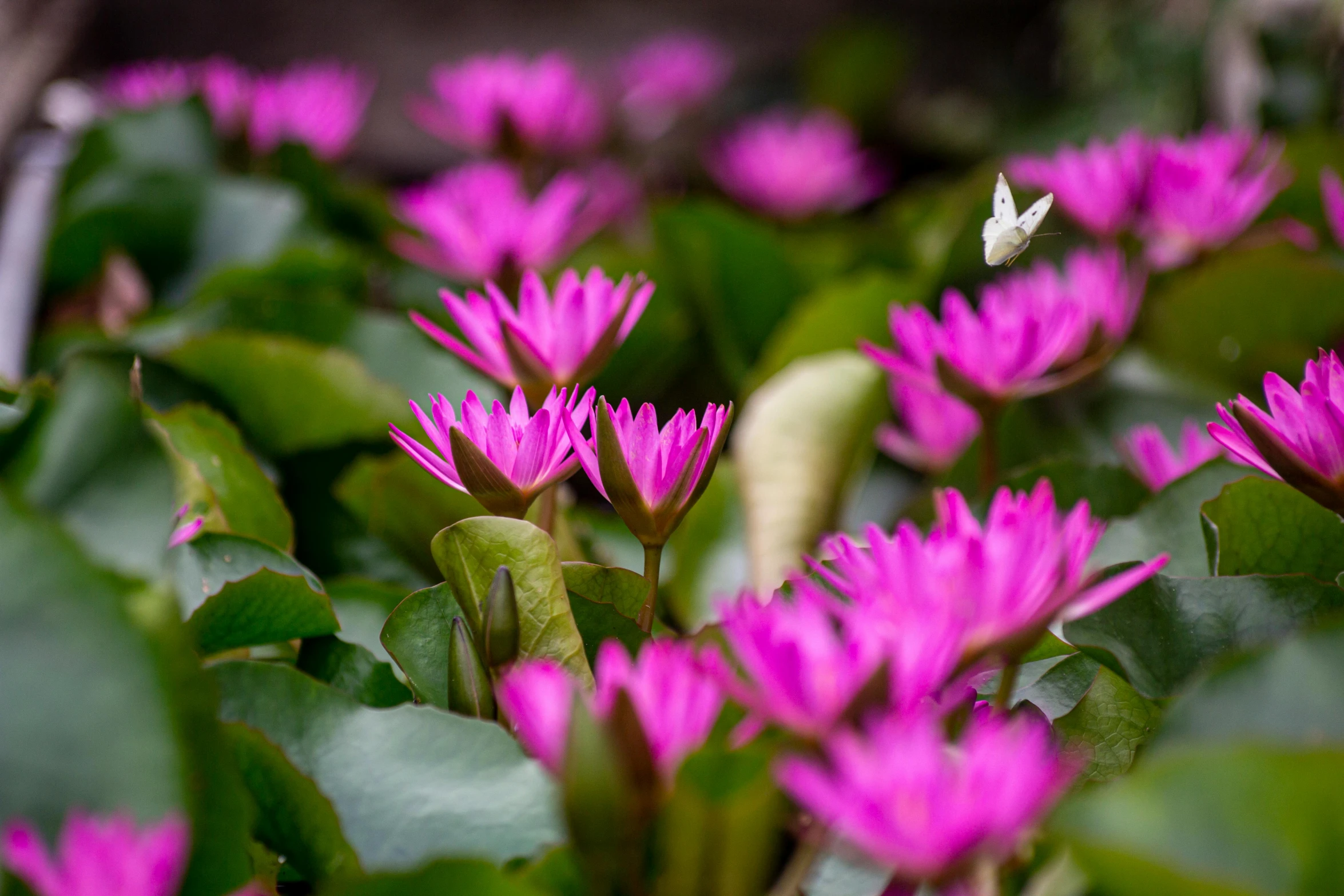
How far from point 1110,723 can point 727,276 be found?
0.56m

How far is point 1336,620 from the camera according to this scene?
0.27 m

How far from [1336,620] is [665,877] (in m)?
0.18

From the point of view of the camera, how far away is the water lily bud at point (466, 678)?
1.11 ft

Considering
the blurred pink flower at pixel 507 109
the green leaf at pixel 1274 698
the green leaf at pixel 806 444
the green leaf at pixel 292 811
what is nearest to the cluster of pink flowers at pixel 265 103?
the blurred pink flower at pixel 507 109

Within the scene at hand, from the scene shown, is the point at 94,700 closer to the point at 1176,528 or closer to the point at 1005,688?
the point at 1005,688

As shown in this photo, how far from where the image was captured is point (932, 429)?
634 millimetres

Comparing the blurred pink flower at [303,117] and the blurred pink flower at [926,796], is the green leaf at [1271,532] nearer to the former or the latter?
the blurred pink flower at [926,796]

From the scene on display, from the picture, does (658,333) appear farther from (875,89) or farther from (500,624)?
(875,89)

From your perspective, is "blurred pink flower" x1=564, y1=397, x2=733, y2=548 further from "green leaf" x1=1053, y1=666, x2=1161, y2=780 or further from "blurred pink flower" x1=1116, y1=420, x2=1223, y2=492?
"blurred pink flower" x1=1116, y1=420, x2=1223, y2=492

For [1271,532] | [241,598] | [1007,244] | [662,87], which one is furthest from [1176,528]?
[662,87]

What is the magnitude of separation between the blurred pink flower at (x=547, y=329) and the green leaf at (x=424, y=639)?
0.09m

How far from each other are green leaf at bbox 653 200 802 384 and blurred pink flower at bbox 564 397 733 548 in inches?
19.3

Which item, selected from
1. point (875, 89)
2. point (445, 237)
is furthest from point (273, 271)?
point (875, 89)

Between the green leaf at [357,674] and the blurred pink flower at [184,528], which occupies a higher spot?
the blurred pink flower at [184,528]
